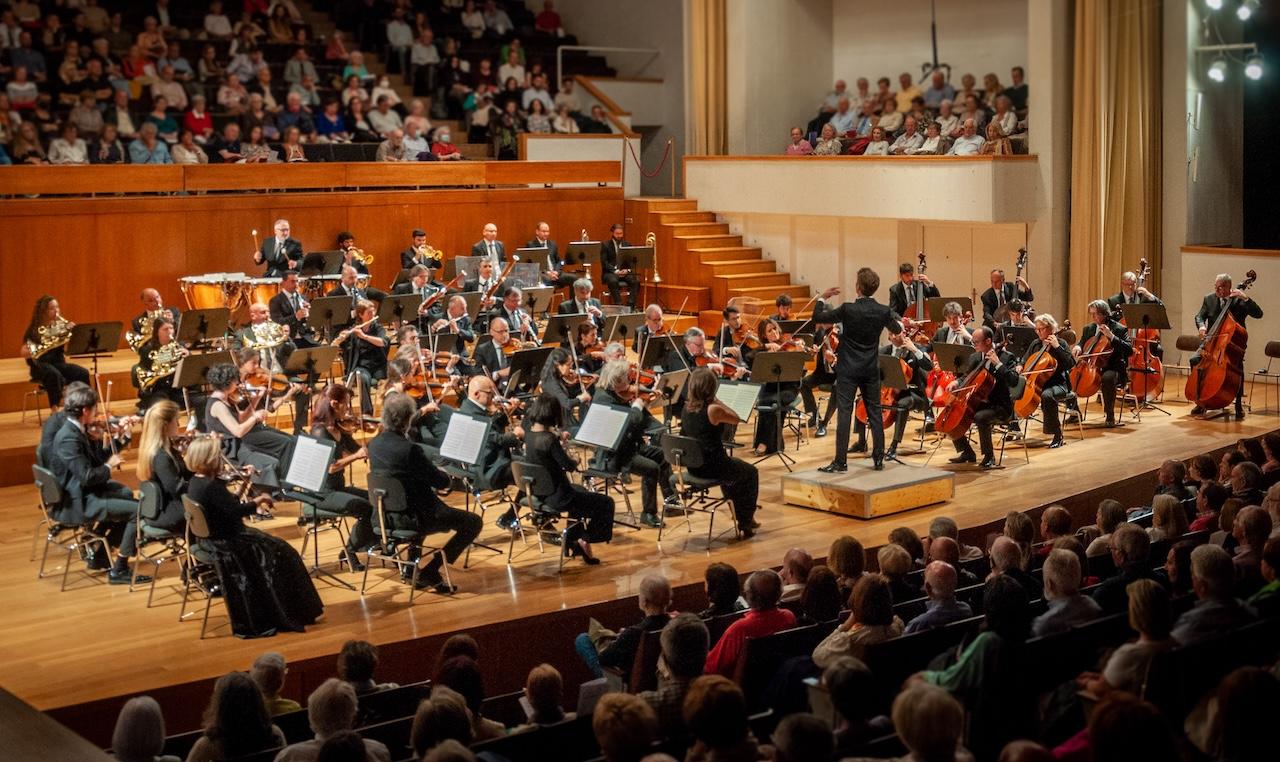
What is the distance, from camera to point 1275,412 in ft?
41.4

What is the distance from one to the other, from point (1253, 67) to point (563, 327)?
310 inches

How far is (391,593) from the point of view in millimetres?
Result: 8141

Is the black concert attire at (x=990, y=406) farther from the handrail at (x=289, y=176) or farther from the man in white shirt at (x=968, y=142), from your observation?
the handrail at (x=289, y=176)

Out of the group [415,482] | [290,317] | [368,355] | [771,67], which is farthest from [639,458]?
[771,67]

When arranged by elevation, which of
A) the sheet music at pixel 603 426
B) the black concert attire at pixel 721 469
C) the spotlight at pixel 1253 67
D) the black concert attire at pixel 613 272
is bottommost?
the black concert attire at pixel 721 469

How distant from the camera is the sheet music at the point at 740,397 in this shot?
9.41 m

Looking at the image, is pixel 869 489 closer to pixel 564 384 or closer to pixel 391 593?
pixel 564 384

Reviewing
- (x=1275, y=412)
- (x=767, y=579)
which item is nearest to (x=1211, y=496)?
(x=767, y=579)

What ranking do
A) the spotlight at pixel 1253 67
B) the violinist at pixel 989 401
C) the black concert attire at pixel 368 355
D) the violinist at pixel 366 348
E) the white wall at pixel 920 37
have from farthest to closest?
the white wall at pixel 920 37 → the spotlight at pixel 1253 67 → the black concert attire at pixel 368 355 → the violinist at pixel 366 348 → the violinist at pixel 989 401

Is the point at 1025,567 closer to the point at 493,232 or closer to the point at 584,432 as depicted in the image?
the point at 584,432

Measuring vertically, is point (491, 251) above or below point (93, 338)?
above

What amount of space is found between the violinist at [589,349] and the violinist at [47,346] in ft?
13.0

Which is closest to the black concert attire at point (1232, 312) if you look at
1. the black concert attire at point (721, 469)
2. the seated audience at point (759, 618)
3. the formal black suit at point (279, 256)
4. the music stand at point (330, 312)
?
the black concert attire at point (721, 469)

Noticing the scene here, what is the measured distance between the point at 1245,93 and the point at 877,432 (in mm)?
7875
